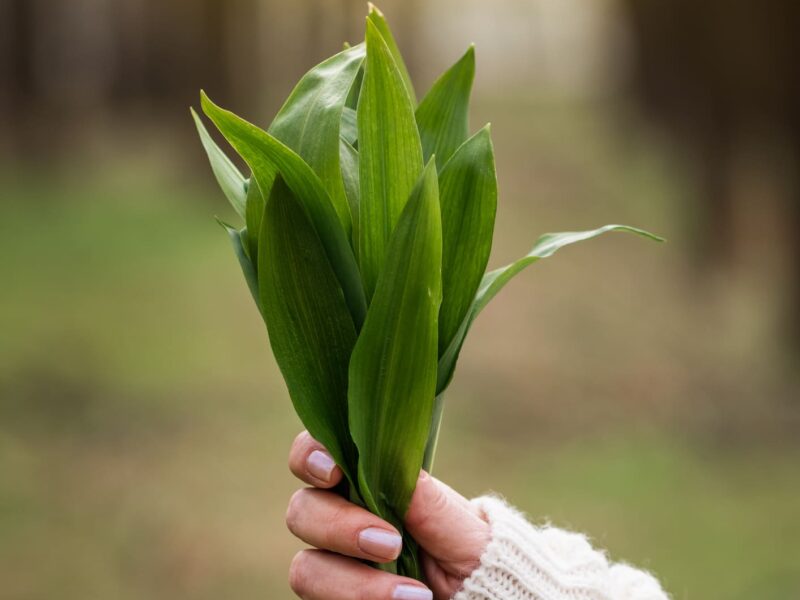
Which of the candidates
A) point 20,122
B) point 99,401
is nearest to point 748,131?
point 99,401

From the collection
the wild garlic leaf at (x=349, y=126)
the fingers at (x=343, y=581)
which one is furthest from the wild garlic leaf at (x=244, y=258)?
the fingers at (x=343, y=581)

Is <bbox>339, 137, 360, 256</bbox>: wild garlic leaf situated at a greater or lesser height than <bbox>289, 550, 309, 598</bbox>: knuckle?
greater

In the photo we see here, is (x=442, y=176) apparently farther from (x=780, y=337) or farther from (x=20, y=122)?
(x=20, y=122)

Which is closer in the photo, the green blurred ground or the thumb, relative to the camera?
the thumb

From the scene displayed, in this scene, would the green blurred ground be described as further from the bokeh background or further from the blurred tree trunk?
the blurred tree trunk

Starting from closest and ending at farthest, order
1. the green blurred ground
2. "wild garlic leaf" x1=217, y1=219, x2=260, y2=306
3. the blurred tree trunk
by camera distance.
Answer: "wild garlic leaf" x1=217, y1=219, x2=260, y2=306
the green blurred ground
the blurred tree trunk

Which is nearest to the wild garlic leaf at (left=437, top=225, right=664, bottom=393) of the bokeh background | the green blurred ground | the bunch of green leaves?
the bunch of green leaves

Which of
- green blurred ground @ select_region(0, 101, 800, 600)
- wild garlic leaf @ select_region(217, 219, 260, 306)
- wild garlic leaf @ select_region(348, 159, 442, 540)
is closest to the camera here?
wild garlic leaf @ select_region(348, 159, 442, 540)
